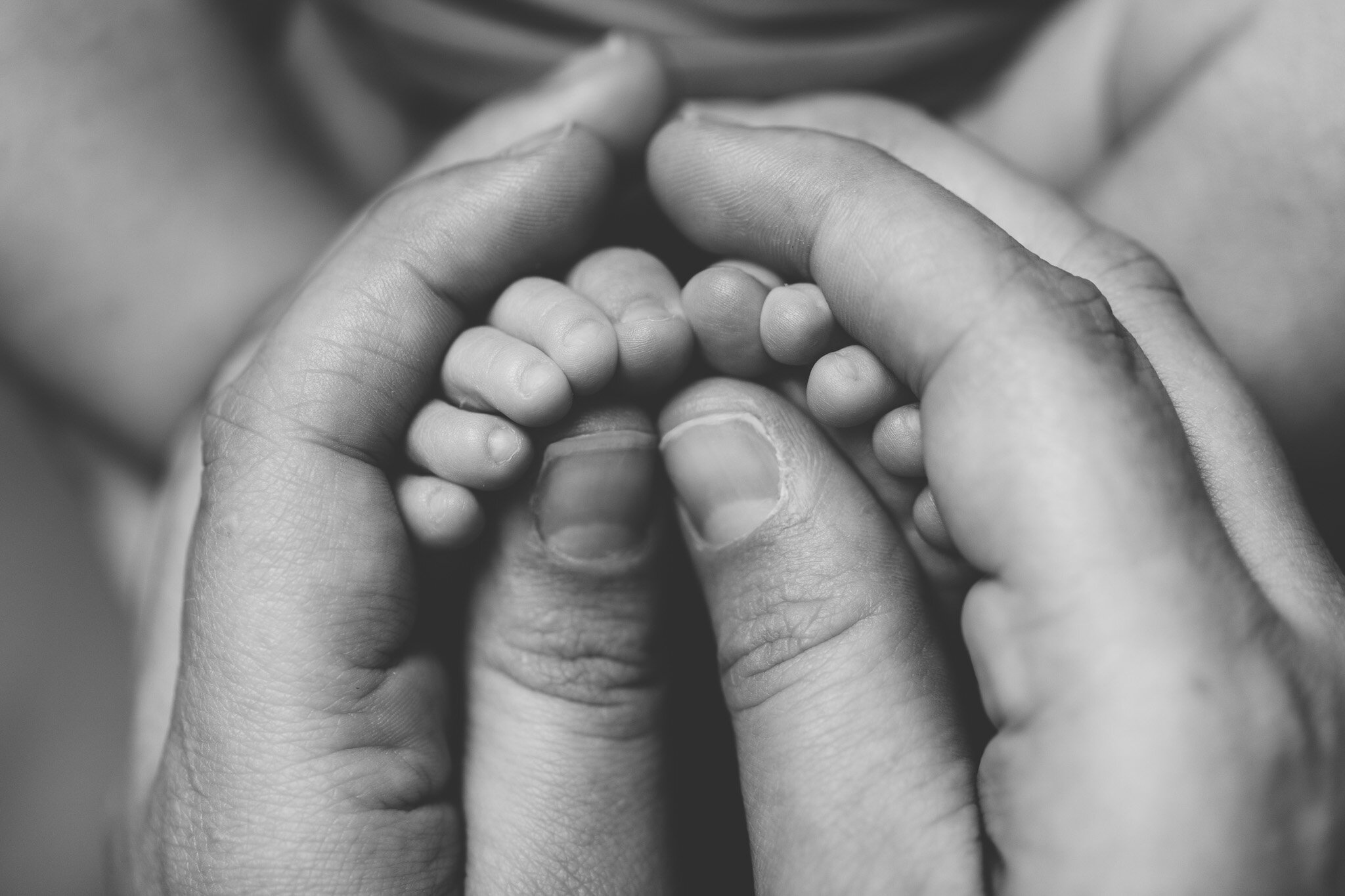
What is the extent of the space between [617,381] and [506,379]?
0.09 meters

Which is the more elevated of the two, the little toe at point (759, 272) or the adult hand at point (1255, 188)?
the adult hand at point (1255, 188)

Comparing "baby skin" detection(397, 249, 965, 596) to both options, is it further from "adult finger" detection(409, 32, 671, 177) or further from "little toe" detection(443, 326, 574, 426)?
"adult finger" detection(409, 32, 671, 177)

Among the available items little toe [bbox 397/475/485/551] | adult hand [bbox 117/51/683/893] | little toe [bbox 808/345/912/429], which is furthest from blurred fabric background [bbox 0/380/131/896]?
little toe [bbox 808/345/912/429]

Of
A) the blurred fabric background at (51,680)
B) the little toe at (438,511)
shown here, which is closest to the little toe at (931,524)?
the little toe at (438,511)

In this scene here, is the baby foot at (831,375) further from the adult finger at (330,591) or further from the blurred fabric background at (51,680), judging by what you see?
the blurred fabric background at (51,680)

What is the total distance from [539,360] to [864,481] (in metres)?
0.27

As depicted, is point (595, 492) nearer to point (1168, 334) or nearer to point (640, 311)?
point (640, 311)

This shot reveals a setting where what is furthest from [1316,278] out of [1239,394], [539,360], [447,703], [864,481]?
[447,703]

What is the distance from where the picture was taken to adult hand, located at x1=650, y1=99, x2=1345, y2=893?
20.2 inches

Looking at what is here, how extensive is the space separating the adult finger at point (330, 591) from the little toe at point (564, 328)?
4 cm

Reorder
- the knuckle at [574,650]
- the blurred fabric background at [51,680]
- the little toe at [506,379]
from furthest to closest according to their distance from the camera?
1. the blurred fabric background at [51,680]
2. the knuckle at [574,650]
3. the little toe at [506,379]

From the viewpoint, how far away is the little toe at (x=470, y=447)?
2.40 feet

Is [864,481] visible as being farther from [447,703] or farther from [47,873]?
[47,873]

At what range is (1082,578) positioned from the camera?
0.53 metres
